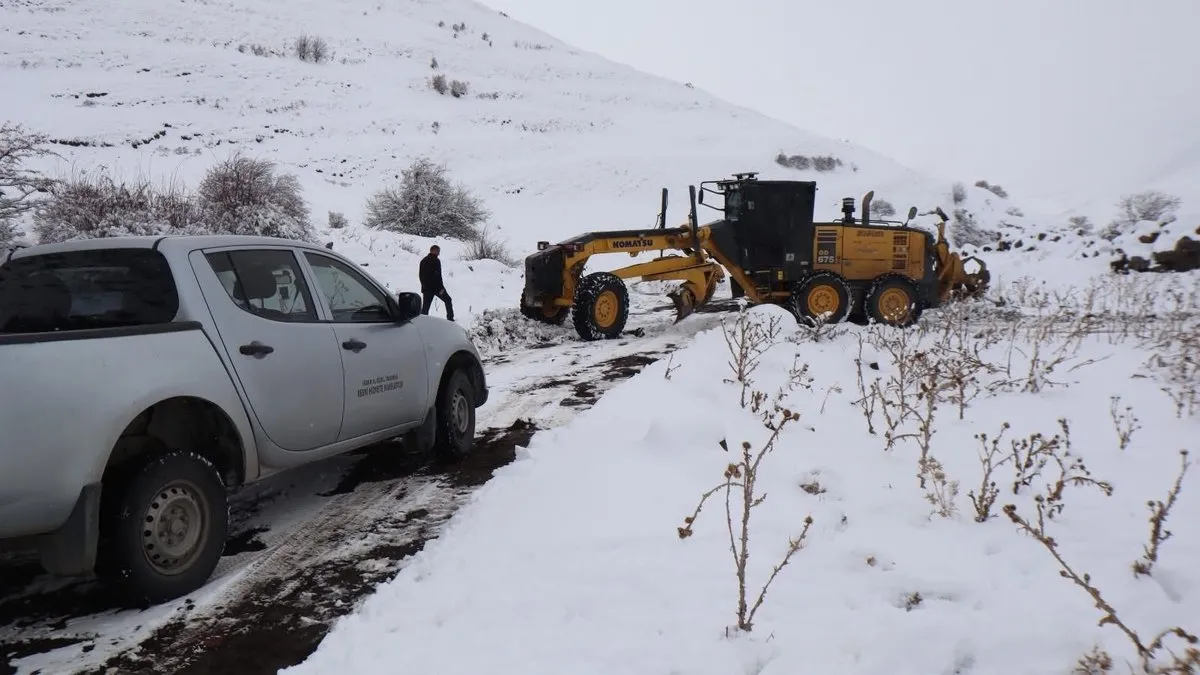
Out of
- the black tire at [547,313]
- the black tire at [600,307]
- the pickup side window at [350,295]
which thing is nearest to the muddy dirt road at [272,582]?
the pickup side window at [350,295]

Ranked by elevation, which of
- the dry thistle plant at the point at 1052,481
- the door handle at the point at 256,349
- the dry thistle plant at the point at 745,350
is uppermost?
the door handle at the point at 256,349

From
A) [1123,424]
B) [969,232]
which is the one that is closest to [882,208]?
[969,232]

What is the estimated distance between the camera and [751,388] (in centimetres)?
704

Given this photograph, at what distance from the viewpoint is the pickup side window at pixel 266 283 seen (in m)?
3.91

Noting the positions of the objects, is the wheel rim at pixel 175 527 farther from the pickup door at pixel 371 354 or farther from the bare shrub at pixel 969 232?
the bare shrub at pixel 969 232

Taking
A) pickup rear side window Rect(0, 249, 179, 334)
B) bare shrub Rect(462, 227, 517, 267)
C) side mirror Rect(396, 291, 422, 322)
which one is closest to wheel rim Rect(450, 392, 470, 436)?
side mirror Rect(396, 291, 422, 322)

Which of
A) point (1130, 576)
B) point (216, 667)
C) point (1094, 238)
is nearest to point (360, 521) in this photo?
point (216, 667)

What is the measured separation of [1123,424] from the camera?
18.0 ft

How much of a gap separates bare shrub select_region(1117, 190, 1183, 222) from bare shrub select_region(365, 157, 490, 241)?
25.2 meters

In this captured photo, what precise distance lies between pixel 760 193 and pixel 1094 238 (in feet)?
45.9

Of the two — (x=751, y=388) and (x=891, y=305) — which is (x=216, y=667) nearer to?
(x=751, y=388)

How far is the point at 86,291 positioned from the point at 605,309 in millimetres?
8396

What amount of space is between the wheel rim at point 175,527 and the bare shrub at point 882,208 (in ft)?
132

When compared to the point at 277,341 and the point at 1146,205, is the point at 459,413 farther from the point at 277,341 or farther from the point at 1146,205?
the point at 1146,205
